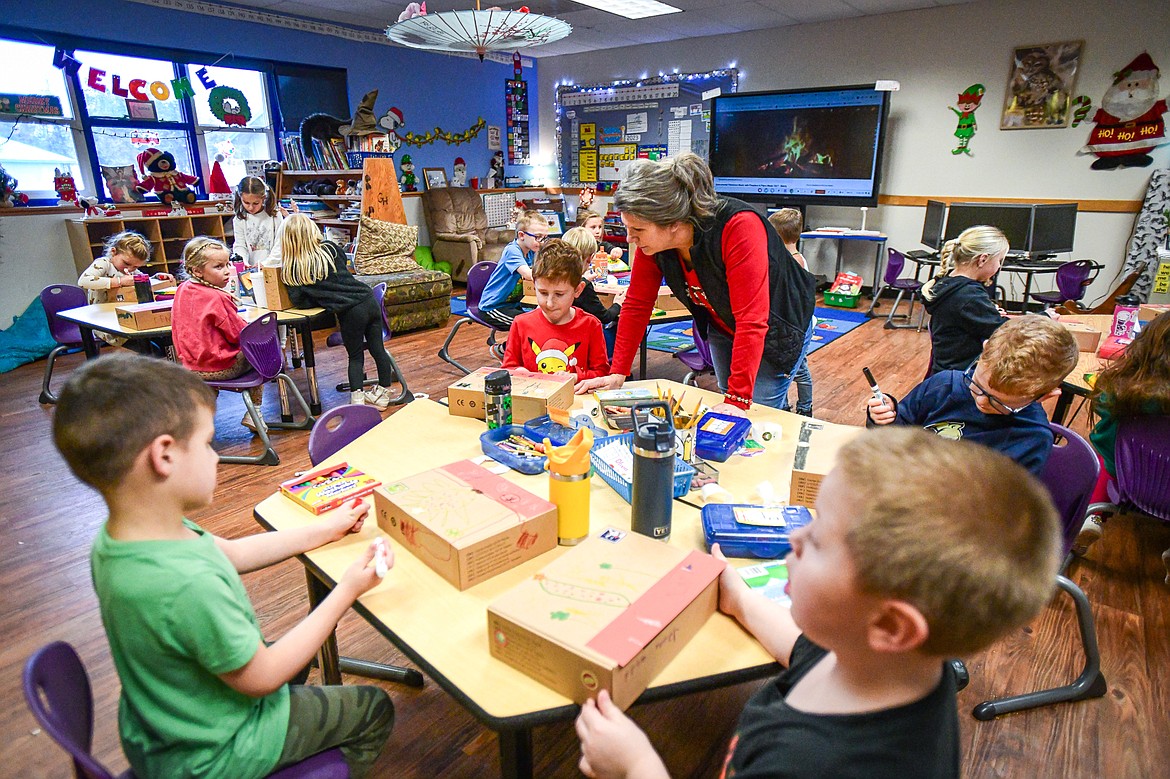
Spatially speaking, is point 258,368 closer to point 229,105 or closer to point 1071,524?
point 1071,524

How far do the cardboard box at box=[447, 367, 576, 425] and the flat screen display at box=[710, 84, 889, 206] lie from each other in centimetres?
622

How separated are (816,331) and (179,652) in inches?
225

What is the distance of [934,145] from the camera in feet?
22.6

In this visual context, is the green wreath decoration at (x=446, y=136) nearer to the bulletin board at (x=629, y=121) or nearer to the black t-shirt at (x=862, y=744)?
the bulletin board at (x=629, y=121)

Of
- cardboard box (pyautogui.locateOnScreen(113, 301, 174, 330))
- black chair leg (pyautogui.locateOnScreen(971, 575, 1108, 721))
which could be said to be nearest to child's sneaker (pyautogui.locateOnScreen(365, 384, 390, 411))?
cardboard box (pyautogui.locateOnScreen(113, 301, 174, 330))

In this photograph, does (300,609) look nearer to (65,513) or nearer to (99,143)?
(65,513)

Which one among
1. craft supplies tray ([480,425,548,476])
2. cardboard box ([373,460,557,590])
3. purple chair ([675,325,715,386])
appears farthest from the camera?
purple chair ([675,325,715,386])

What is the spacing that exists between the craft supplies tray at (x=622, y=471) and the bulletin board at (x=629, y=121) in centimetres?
719

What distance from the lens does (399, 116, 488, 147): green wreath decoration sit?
27.3ft

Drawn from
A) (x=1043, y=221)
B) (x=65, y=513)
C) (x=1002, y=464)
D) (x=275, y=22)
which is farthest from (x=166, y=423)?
(x=275, y=22)

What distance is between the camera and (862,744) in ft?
2.13

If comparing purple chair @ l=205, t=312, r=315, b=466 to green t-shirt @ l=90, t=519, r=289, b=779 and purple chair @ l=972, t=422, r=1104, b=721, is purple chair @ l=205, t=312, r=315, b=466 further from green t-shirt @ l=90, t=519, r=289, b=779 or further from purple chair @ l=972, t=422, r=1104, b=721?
purple chair @ l=972, t=422, r=1104, b=721

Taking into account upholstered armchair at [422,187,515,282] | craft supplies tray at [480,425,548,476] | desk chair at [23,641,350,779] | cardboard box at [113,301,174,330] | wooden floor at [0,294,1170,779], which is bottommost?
wooden floor at [0,294,1170,779]

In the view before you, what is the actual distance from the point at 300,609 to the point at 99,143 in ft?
19.0
